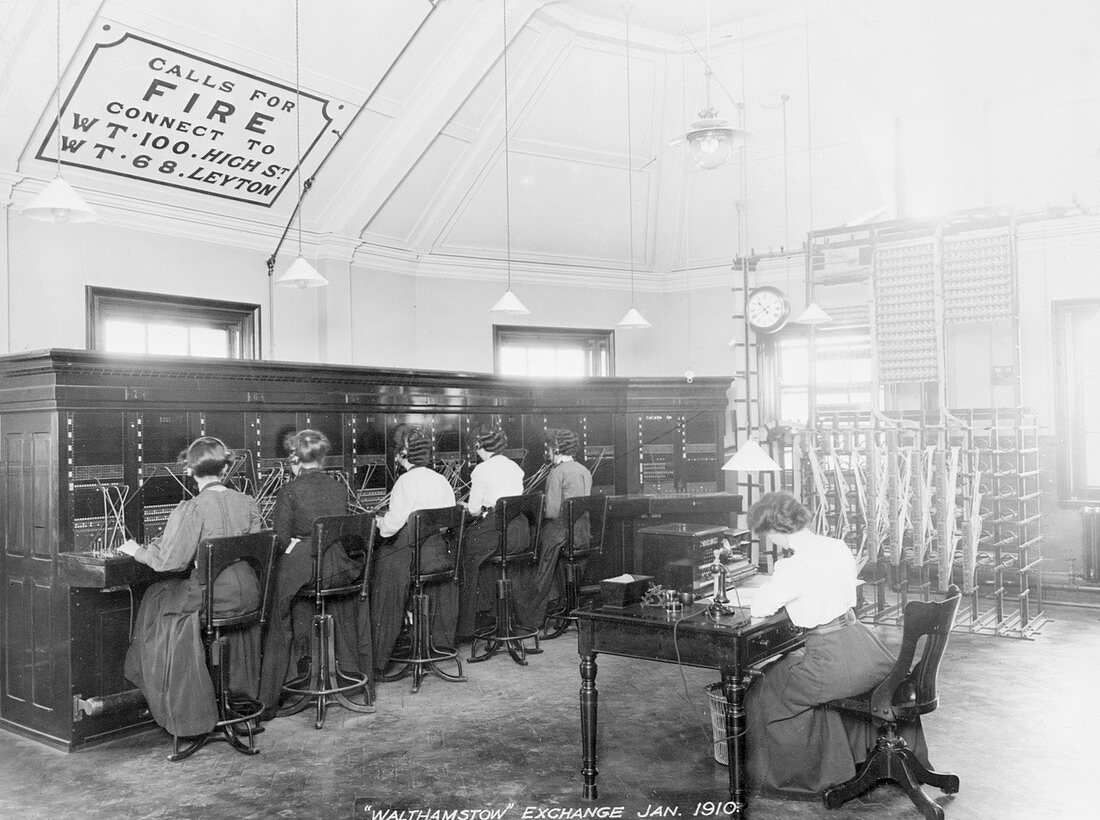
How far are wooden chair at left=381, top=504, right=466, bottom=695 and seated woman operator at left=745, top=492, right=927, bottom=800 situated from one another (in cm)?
250

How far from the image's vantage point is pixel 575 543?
716cm

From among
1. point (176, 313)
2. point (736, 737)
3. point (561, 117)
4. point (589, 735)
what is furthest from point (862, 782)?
point (561, 117)

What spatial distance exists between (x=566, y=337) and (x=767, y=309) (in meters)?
2.48

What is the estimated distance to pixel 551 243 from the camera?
424 inches

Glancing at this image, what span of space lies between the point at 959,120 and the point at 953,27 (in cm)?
155

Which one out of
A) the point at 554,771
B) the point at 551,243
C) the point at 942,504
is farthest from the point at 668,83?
the point at 554,771

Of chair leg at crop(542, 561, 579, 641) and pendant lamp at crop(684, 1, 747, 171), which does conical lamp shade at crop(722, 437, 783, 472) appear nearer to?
pendant lamp at crop(684, 1, 747, 171)

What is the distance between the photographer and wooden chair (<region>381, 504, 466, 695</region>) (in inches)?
235

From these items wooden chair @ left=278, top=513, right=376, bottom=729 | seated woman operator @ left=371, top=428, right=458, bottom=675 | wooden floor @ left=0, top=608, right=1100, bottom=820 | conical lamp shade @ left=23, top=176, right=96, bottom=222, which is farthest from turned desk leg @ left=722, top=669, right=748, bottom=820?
conical lamp shade @ left=23, top=176, right=96, bottom=222

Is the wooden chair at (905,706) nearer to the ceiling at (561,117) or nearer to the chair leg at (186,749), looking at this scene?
the chair leg at (186,749)

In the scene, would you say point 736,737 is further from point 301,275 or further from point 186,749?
point 301,275

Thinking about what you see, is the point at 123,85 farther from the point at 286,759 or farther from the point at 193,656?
the point at 286,759

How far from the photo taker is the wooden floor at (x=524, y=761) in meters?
4.08

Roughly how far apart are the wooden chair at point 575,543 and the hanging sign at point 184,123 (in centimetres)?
403
